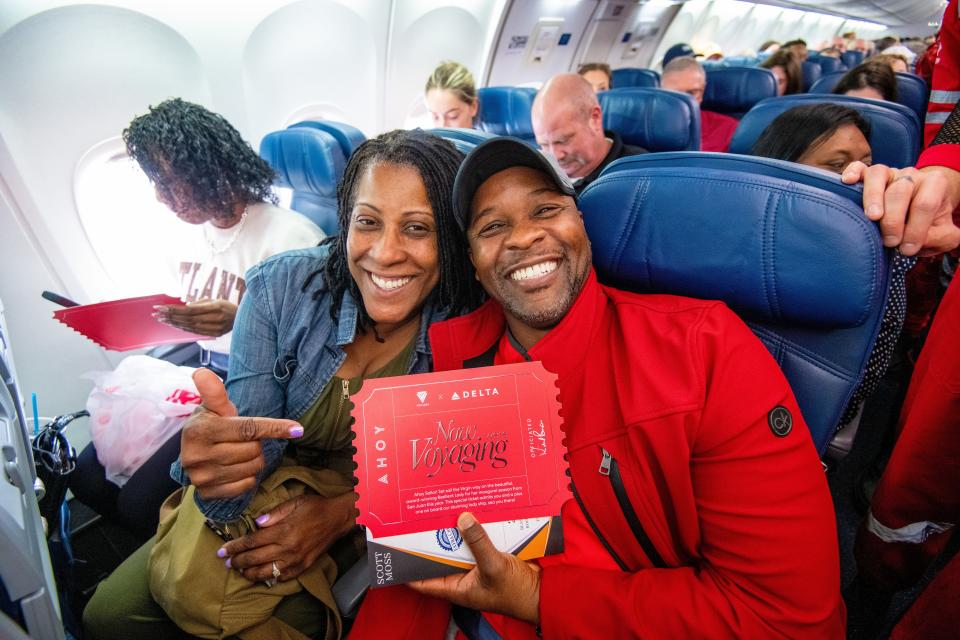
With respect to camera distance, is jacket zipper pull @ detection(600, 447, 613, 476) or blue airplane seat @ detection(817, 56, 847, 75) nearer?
jacket zipper pull @ detection(600, 447, 613, 476)

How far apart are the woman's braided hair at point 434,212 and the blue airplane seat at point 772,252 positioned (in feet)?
1.53

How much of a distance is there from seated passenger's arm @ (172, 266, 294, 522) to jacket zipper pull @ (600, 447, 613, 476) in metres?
0.72

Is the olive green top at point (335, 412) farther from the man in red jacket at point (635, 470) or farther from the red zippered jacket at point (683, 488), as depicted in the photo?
the red zippered jacket at point (683, 488)

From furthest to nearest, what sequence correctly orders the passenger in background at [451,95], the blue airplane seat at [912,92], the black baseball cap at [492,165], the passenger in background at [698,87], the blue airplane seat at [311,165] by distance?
the passenger in background at [698,87]
the passenger in background at [451,95]
the blue airplane seat at [912,92]
the blue airplane seat at [311,165]
the black baseball cap at [492,165]

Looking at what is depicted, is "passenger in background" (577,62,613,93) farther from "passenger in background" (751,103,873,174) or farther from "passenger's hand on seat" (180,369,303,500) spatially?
"passenger's hand on seat" (180,369,303,500)

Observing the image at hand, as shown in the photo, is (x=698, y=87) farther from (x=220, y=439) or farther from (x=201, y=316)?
(x=220, y=439)

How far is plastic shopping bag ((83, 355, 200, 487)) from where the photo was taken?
2.00 metres

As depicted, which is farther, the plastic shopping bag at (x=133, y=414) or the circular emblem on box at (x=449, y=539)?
the plastic shopping bag at (x=133, y=414)

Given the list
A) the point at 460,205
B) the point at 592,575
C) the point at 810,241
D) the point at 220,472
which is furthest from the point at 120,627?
the point at 810,241

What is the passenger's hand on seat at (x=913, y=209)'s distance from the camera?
34.6 inches

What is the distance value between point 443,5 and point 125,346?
4970mm

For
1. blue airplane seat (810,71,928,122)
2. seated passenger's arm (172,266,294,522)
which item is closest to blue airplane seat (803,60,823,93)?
blue airplane seat (810,71,928,122)

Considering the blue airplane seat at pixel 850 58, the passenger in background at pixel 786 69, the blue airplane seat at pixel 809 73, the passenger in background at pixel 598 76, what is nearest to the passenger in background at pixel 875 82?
the passenger in background at pixel 598 76

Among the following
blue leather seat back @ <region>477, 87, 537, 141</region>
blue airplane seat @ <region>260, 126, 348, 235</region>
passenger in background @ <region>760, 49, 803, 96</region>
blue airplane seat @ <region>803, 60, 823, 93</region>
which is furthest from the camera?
blue airplane seat @ <region>803, 60, 823, 93</region>
